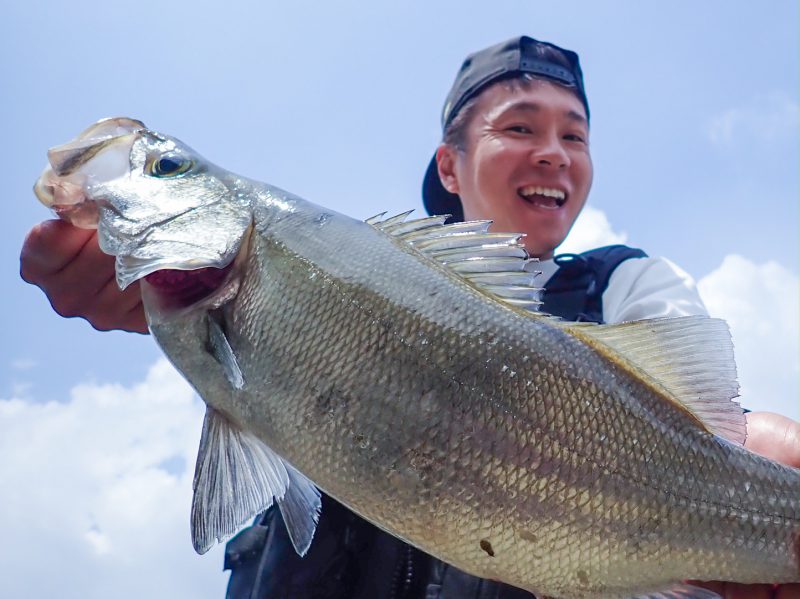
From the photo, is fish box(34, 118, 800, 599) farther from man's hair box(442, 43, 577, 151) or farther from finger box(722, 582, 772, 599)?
man's hair box(442, 43, 577, 151)

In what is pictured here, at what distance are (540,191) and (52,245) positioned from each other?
2.49 meters

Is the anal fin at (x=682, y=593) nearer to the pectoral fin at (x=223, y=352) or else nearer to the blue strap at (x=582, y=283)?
the pectoral fin at (x=223, y=352)

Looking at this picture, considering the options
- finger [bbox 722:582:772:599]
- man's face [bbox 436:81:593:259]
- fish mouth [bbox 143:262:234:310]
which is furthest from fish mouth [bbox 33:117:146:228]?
man's face [bbox 436:81:593:259]

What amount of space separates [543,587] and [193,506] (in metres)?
0.86

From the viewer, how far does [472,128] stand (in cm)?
380

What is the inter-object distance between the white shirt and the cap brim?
4.05 feet

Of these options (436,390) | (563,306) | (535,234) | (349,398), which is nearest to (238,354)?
(349,398)

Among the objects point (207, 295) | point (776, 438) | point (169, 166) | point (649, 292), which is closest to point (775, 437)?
point (776, 438)

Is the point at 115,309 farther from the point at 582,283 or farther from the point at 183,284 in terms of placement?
the point at 582,283

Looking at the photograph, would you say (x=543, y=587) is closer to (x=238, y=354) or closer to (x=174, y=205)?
(x=238, y=354)

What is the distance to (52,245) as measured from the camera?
1928 mm

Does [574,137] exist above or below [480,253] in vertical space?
above

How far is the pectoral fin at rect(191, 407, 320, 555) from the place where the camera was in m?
1.49

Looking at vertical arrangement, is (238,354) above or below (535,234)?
below
